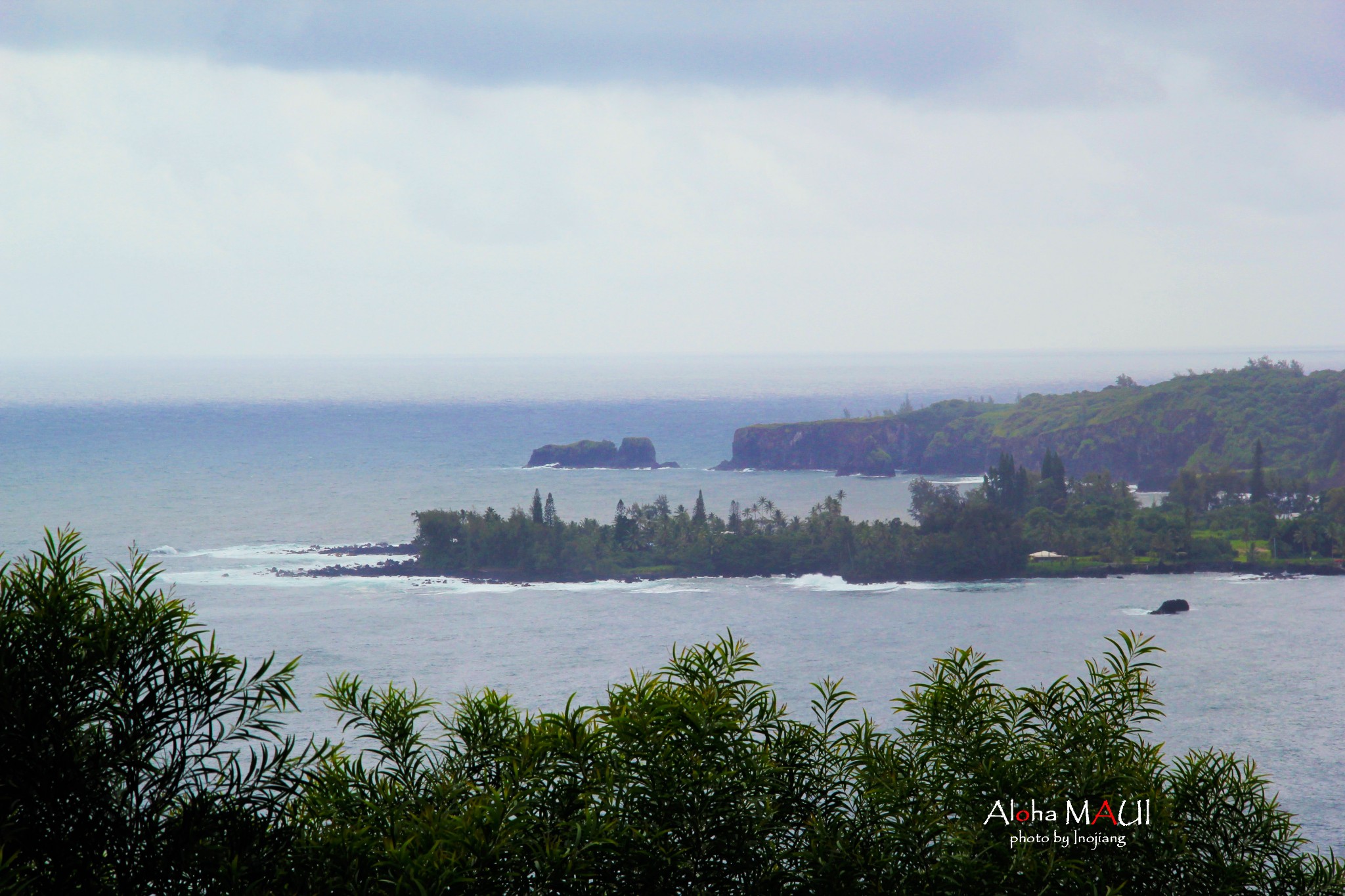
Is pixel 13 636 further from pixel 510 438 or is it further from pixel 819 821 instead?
pixel 510 438

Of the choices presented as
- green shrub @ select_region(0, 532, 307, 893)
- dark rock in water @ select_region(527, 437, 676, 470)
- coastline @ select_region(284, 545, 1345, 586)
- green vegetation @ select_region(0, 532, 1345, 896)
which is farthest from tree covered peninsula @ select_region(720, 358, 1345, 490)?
green shrub @ select_region(0, 532, 307, 893)

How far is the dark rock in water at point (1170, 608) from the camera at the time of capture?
151ft

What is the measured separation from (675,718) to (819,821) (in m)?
1.00

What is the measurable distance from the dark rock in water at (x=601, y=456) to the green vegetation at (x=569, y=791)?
94810 mm

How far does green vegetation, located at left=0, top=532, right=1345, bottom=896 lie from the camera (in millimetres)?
5043

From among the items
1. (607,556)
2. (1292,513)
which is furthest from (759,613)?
(1292,513)

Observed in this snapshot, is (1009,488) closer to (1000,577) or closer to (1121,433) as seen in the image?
(1000,577)

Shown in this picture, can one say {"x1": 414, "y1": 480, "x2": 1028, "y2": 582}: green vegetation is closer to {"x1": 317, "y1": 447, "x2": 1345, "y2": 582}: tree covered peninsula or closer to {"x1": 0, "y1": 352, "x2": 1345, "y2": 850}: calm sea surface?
{"x1": 317, "y1": 447, "x2": 1345, "y2": 582}: tree covered peninsula

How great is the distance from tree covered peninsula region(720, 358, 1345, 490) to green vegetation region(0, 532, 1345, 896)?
83.7m

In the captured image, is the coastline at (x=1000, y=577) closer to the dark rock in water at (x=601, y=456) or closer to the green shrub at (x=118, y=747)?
the dark rock in water at (x=601, y=456)

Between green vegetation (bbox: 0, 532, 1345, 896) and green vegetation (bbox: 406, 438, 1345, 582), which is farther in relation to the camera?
green vegetation (bbox: 406, 438, 1345, 582)

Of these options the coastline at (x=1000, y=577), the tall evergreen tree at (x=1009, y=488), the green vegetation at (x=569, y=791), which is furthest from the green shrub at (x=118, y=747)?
the tall evergreen tree at (x=1009, y=488)

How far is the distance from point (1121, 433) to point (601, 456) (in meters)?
44.9

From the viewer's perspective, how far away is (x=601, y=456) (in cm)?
10350
